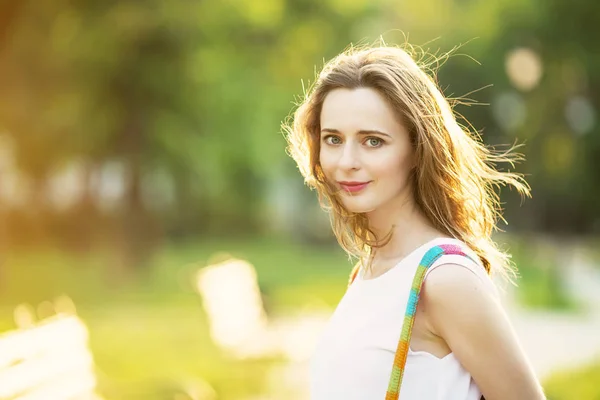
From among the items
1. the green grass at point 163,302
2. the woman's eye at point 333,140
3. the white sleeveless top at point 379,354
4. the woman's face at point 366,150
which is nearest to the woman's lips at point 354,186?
the woman's face at point 366,150

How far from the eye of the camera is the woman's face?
86.9 inches

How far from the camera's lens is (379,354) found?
6.80 feet

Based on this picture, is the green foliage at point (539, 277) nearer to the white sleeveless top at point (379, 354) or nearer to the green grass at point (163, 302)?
the green grass at point (163, 302)

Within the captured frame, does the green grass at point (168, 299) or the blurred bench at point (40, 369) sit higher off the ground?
the green grass at point (168, 299)

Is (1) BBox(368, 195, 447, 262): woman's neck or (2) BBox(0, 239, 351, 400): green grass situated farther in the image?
(2) BBox(0, 239, 351, 400): green grass

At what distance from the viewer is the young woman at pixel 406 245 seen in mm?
1988

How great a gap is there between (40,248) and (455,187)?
2370 centimetres

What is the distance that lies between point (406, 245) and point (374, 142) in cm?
27

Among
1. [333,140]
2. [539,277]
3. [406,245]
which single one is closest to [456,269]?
[406,245]

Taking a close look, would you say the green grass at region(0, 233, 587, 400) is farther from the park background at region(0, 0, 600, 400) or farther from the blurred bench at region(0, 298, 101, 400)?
the blurred bench at region(0, 298, 101, 400)

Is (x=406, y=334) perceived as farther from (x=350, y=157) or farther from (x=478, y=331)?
(x=350, y=157)

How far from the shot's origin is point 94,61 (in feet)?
55.4

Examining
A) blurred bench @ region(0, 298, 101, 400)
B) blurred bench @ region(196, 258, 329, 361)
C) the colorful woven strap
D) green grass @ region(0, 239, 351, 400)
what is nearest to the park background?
green grass @ region(0, 239, 351, 400)

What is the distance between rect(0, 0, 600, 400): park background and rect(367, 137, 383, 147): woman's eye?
24.6ft
